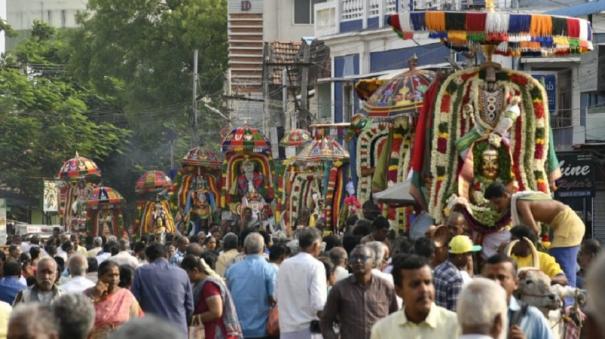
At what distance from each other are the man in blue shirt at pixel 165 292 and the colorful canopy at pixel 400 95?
775 centimetres

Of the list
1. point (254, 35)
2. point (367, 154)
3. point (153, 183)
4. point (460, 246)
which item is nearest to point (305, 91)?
point (153, 183)

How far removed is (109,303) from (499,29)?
6.24 meters

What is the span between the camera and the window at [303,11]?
58.4 metres

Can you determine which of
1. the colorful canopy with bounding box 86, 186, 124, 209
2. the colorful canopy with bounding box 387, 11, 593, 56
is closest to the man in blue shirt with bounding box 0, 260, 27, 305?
the colorful canopy with bounding box 387, 11, 593, 56

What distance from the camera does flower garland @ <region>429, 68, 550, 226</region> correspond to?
59.5 feet

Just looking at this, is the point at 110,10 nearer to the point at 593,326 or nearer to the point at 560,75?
the point at 560,75

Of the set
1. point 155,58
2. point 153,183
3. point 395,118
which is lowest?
point 153,183

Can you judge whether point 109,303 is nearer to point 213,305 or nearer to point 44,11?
point 213,305

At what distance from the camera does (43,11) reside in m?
98.2

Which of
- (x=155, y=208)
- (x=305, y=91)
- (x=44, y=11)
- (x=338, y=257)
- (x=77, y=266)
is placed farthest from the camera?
(x=44, y=11)

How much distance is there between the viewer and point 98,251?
26.4 m

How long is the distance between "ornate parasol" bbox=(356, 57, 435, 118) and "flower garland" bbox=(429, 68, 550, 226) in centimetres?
363

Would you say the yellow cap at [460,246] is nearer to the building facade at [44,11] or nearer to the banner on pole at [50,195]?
the banner on pole at [50,195]

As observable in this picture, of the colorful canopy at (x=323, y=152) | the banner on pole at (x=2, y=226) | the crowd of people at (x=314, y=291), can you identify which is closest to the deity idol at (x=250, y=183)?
the colorful canopy at (x=323, y=152)
